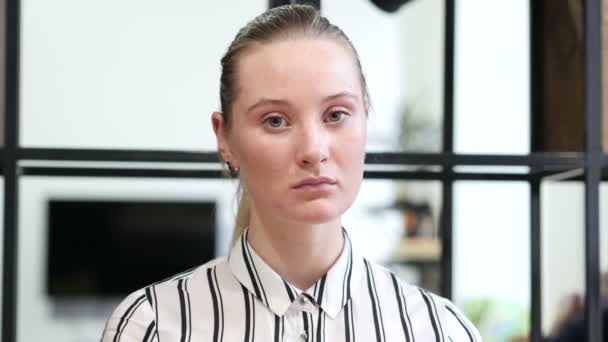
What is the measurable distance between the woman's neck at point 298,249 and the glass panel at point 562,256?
66 centimetres

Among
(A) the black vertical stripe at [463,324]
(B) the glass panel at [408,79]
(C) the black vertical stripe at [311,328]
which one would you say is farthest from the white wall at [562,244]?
(C) the black vertical stripe at [311,328]

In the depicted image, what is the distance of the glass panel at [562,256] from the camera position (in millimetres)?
1760

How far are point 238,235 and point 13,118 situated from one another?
44cm

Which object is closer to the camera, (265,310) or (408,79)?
(265,310)

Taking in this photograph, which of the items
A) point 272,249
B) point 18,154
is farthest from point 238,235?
point 18,154

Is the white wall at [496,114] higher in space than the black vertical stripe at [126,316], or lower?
higher

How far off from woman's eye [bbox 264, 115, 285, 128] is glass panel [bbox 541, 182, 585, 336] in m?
0.80

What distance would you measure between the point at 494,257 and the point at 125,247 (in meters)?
1.03

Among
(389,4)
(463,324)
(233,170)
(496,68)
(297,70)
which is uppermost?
(389,4)

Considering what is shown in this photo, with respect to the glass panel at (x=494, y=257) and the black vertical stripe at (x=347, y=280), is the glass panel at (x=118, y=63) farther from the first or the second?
the glass panel at (x=494, y=257)

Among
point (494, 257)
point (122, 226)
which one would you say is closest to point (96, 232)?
point (122, 226)

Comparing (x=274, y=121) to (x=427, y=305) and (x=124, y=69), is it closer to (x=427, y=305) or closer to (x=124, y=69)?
(x=427, y=305)

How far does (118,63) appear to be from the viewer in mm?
1535

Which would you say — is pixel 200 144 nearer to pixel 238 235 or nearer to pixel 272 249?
pixel 238 235
